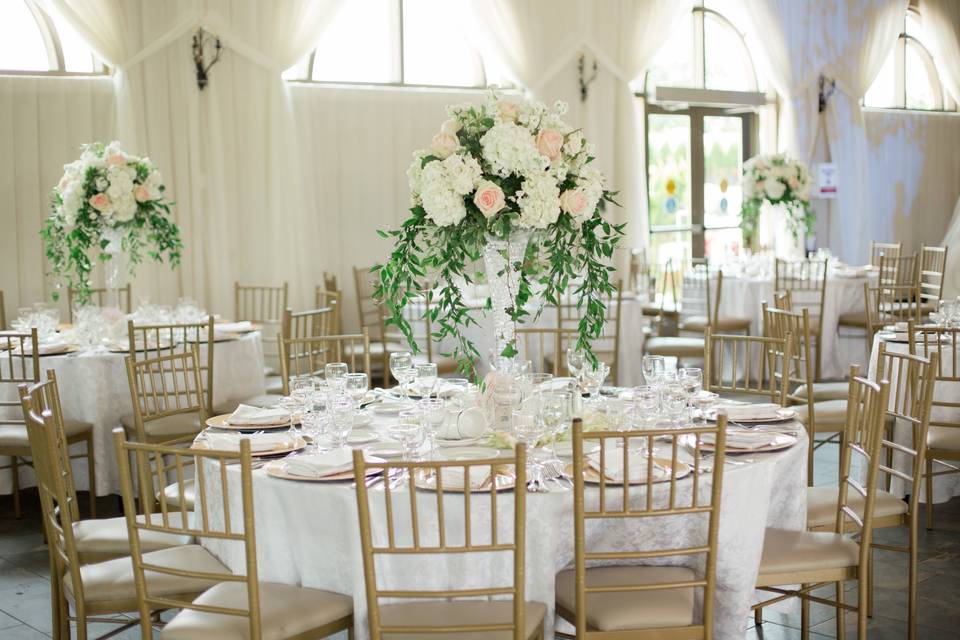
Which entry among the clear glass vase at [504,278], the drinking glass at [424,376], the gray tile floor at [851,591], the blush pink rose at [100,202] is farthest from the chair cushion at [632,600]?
the blush pink rose at [100,202]

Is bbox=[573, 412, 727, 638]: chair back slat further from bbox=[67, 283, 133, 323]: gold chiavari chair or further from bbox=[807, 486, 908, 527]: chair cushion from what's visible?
bbox=[67, 283, 133, 323]: gold chiavari chair

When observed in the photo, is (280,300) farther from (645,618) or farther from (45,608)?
(645,618)

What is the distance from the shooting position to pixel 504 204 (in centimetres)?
326

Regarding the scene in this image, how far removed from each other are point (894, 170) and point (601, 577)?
11.1 metres

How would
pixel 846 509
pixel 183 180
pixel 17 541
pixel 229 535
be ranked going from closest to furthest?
pixel 229 535 → pixel 846 509 → pixel 17 541 → pixel 183 180

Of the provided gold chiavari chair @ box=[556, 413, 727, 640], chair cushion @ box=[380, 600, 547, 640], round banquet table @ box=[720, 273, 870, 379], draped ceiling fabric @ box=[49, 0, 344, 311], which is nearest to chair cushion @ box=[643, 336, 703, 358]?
round banquet table @ box=[720, 273, 870, 379]

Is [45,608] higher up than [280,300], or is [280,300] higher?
[280,300]

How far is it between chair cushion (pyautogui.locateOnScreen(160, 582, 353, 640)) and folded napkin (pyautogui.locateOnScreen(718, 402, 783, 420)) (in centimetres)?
146

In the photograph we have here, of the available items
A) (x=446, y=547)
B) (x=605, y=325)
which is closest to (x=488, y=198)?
(x=446, y=547)

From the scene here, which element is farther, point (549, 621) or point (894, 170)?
point (894, 170)

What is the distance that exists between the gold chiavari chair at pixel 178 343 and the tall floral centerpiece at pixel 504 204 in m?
2.09

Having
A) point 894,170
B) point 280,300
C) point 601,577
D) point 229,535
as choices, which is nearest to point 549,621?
point 601,577

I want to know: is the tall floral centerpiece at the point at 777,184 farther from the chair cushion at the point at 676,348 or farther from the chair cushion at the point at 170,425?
the chair cushion at the point at 170,425

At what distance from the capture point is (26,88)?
7531mm
